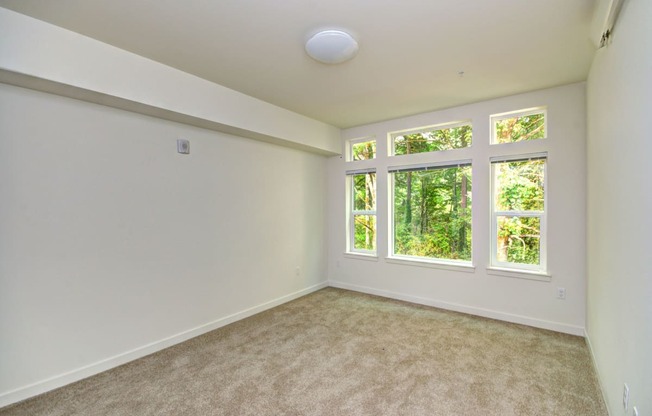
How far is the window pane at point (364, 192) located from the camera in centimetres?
457

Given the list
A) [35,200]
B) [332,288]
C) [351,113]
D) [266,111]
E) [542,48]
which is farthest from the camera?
[332,288]

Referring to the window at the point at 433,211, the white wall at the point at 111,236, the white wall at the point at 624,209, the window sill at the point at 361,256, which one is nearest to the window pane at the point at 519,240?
the window at the point at 433,211

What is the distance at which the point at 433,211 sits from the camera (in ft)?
13.3

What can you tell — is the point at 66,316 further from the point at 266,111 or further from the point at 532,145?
the point at 532,145

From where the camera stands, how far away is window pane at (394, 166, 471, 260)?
3.80m

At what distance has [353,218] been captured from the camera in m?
4.82

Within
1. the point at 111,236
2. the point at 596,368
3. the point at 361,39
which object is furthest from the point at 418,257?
the point at 111,236

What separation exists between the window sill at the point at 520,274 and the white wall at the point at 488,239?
4cm

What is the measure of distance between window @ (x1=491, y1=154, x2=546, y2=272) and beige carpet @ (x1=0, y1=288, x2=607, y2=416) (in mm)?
758

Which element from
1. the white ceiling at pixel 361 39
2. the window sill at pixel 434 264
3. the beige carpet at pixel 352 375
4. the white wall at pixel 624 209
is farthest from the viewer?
the window sill at pixel 434 264

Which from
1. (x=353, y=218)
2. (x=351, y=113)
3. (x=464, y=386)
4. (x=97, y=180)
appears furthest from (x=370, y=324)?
(x=97, y=180)

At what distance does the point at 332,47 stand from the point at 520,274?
120 inches

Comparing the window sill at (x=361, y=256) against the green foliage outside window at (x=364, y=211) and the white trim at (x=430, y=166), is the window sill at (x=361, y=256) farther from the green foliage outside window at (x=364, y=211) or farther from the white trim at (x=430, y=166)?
the white trim at (x=430, y=166)

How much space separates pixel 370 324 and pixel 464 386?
1271 mm
